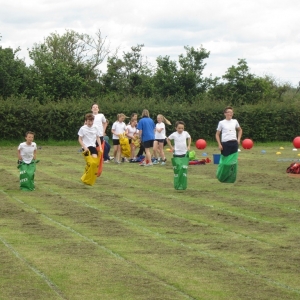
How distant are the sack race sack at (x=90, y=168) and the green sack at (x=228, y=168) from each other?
2.98 m

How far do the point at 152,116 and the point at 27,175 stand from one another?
2589cm

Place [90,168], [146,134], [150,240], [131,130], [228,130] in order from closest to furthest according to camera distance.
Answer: [150,240] → [90,168] → [228,130] → [146,134] → [131,130]

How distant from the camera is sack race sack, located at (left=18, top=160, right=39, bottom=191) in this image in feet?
52.6

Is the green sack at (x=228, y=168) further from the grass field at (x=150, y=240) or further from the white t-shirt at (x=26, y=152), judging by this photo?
the white t-shirt at (x=26, y=152)

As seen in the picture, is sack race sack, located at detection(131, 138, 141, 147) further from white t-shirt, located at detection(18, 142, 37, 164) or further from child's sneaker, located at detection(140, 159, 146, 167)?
white t-shirt, located at detection(18, 142, 37, 164)

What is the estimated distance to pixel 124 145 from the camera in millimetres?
25594

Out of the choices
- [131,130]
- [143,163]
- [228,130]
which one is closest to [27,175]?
[228,130]

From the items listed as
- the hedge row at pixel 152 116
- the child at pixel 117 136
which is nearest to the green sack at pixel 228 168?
the child at pixel 117 136

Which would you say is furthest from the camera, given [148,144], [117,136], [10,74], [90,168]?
[10,74]

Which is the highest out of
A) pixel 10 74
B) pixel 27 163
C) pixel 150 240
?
pixel 10 74

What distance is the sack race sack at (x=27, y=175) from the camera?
16.0 metres

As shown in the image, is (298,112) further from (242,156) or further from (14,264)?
(14,264)

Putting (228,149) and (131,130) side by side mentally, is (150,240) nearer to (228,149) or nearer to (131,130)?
(228,149)

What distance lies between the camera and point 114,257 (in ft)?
29.5
